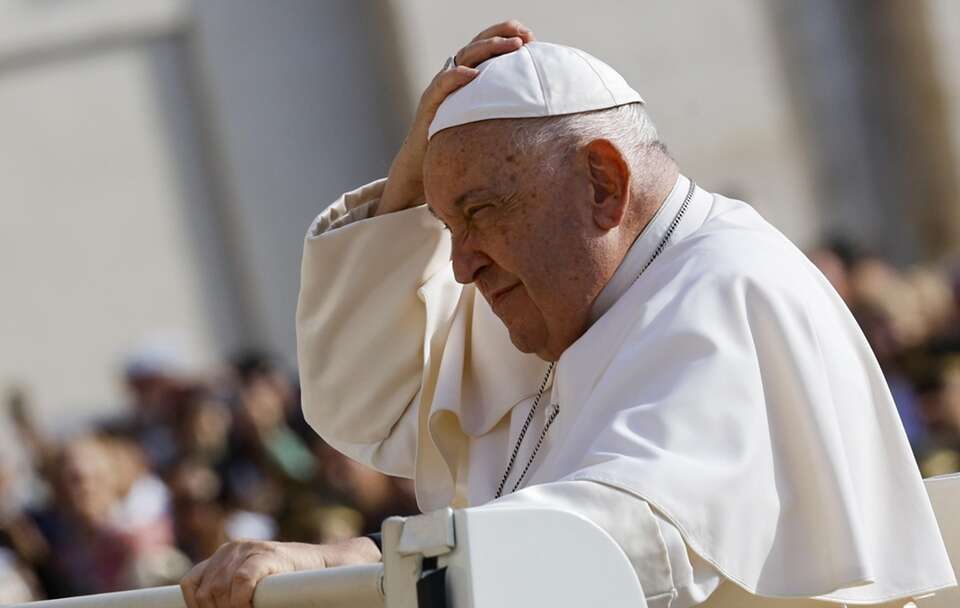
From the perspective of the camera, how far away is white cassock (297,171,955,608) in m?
2.56

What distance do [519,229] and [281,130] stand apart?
923 cm

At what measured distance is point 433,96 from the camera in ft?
10.9

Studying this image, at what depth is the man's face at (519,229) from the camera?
3.14 m

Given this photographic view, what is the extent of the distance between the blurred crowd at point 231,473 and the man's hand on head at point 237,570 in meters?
3.29

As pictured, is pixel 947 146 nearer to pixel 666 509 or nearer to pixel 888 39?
pixel 888 39

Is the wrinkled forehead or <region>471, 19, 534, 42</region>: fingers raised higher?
<region>471, 19, 534, 42</region>: fingers

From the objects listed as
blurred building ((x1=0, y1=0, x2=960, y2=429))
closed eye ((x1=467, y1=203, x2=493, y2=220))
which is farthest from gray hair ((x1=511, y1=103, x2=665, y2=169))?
blurred building ((x1=0, y1=0, x2=960, y2=429))

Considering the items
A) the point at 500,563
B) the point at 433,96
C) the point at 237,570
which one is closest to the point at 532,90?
the point at 433,96

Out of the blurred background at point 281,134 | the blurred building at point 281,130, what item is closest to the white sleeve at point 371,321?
the blurred background at point 281,134

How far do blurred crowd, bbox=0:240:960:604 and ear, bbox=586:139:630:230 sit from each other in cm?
282

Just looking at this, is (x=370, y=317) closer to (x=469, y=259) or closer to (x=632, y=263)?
(x=469, y=259)

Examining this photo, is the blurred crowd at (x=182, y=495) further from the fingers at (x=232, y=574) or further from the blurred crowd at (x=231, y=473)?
the fingers at (x=232, y=574)

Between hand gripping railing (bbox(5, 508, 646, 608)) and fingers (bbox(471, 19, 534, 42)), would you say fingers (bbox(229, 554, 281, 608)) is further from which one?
fingers (bbox(471, 19, 534, 42))

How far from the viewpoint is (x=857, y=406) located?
2979 mm
